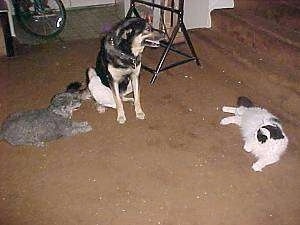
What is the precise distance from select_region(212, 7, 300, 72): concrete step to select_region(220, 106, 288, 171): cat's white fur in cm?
59

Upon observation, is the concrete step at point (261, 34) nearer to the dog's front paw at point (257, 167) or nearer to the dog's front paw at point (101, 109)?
the dog's front paw at point (257, 167)

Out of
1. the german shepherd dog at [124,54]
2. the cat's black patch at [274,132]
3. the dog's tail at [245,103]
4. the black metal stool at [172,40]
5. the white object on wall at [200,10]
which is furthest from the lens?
the white object on wall at [200,10]

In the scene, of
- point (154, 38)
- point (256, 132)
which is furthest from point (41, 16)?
point (256, 132)

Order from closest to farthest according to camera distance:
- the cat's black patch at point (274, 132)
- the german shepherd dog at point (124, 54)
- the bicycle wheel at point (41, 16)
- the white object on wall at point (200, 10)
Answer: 1. the cat's black patch at point (274, 132)
2. the german shepherd dog at point (124, 54)
3. the white object on wall at point (200, 10)
4. the bicycle wheel at point (41, 16)

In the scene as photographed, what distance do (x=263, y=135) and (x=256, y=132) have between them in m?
0.07

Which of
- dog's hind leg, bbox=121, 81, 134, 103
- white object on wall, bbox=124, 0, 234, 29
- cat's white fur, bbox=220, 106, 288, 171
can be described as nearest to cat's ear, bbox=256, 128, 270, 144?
cat's white fur, bbox=220, 106, 288, 171

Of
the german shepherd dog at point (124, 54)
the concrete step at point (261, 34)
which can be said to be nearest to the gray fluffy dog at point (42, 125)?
the german shepherd dog at point (124, 54)

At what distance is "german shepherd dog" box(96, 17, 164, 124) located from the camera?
83.9 inches

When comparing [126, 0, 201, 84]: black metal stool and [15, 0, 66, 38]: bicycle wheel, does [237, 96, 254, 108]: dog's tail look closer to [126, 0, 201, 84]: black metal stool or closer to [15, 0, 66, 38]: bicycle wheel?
[126, 0, 201, 84]: black metal stool

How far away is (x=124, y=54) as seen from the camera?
7.20ft

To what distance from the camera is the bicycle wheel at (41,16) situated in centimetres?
397

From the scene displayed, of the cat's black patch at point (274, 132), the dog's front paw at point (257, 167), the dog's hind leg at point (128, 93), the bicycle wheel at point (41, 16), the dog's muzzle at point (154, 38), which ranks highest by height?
the dog's muzzle at point (154, 38)

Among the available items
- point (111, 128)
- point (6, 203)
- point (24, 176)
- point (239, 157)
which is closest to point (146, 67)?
point (111, 128)

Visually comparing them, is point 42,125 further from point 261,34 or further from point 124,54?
point 261,34
